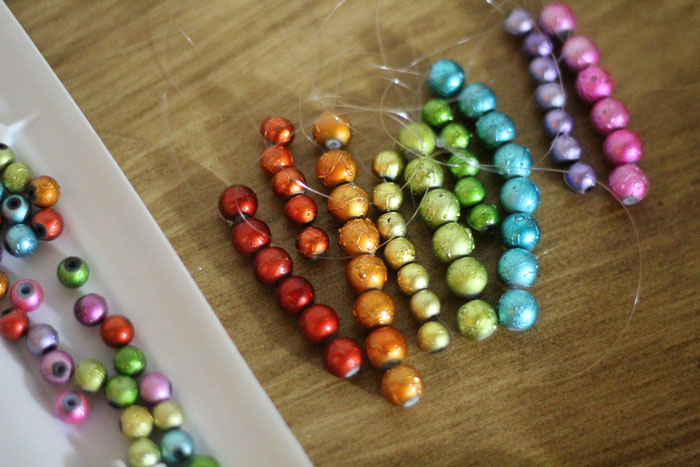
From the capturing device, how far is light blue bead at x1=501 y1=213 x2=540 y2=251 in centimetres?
69

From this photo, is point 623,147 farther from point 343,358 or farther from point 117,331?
point 117,331

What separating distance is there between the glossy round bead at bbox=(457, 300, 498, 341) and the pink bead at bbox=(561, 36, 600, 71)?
340 mm

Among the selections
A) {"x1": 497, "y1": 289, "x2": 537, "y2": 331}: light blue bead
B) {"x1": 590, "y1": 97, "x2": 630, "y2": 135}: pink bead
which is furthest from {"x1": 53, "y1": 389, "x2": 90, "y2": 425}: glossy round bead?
{"x1": 590, "y1": 97, "x2": 630, "y2": 135}: pink bead

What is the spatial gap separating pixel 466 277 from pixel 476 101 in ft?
0.74

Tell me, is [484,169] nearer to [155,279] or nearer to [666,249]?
[666,249]

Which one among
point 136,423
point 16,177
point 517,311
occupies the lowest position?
point 517,311

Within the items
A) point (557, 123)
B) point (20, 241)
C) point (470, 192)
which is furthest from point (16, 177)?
point (557, 123)

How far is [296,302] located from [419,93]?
1.03 feet

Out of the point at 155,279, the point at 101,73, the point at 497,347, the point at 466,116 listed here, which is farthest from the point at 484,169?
A: the point at 101,73

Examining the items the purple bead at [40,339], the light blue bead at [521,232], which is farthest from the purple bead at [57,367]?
the light blue bead at [521,232]

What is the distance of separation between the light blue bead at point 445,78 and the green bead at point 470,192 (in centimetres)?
13

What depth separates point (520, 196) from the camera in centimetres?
71

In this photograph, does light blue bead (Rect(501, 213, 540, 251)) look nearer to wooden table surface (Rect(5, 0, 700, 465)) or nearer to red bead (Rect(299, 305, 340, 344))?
wooden table surface (Rect(5, 0, 700, 465))

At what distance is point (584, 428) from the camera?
629 millimetres
